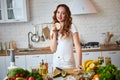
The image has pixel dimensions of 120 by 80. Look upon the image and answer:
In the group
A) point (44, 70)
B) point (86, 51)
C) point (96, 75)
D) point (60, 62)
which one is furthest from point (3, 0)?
point (96, 75)

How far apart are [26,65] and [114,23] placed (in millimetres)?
1927

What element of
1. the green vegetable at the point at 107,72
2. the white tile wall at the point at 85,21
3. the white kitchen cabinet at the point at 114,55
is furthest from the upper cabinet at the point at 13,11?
the green vegetable at the point at 107,72

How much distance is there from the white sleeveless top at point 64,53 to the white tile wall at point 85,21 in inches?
72.9

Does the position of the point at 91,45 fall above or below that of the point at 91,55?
above

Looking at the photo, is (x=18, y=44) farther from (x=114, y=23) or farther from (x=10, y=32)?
(x=114, y=23)

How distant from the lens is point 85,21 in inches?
185

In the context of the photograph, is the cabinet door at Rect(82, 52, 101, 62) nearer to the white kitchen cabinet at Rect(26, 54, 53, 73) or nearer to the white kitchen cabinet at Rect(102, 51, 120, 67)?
the white kitchen cabinet at Rect(102, 51, 120, 67)

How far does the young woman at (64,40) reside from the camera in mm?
2842

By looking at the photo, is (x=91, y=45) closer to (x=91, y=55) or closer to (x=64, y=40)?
(x=91, y=55)

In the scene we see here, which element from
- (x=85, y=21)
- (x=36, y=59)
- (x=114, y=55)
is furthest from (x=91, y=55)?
(x=36, y=59)

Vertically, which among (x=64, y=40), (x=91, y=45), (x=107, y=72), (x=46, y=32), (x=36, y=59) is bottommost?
(x=36, y=59)

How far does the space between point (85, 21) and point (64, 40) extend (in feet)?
6.27

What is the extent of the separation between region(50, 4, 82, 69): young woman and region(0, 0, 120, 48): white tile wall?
1.84 m

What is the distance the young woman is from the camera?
284 centimetres
